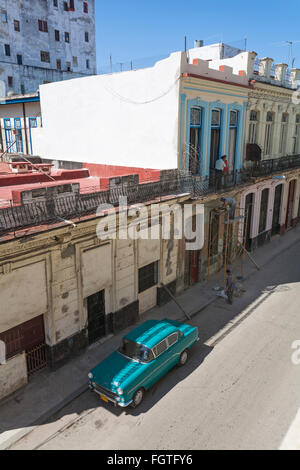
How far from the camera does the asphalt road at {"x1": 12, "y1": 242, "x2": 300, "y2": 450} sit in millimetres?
8625

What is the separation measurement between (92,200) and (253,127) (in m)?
13.3

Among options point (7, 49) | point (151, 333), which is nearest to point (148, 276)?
point (151, 333)

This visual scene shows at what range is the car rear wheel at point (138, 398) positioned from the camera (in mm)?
9539

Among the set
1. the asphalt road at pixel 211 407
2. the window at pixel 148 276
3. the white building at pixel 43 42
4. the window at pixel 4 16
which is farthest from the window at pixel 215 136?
the window at pixel 4 16

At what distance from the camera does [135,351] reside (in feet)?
33.6

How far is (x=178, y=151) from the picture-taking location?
14883mm

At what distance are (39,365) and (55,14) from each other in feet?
157

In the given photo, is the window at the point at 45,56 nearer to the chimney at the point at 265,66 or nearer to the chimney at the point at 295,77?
the chimney at the point at 295,77

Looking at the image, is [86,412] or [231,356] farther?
[231,356]

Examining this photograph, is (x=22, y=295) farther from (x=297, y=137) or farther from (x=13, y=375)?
(x=297, y=137)

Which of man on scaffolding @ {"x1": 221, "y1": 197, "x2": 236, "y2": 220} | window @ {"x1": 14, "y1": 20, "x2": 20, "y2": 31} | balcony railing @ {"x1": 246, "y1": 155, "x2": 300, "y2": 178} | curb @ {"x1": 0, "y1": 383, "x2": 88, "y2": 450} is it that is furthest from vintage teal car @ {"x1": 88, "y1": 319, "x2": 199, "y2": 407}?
window @ {"x1": 14, "y1": 20, "x2": 20, "y2": 31}

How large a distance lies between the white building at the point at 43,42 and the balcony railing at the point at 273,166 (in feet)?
97.5
